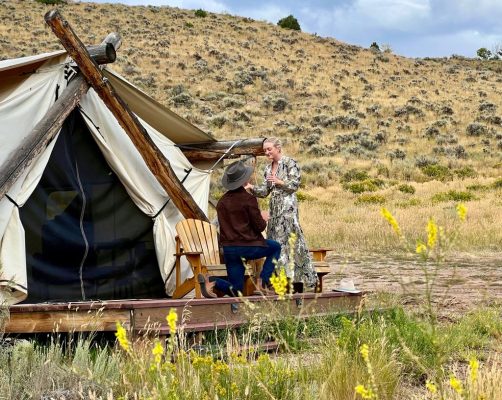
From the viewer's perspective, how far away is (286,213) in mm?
8000

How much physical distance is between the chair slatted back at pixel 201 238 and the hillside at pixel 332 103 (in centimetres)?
804

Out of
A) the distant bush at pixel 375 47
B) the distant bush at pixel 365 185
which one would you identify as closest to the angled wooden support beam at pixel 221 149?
the distant bush at pixel 365 185

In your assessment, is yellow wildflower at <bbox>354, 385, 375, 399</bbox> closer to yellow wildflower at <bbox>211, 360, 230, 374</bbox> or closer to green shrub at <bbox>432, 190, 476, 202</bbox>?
yellow wildflower at <bbox>211, 360, 230, 374</bbox>

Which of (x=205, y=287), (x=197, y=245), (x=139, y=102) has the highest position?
(x=139, y=102)

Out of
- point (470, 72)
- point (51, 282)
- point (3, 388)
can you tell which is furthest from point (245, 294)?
point (470, 72)

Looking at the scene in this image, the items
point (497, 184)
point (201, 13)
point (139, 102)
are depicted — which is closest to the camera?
point (139, 102)

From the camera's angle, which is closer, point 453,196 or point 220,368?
point 220,368

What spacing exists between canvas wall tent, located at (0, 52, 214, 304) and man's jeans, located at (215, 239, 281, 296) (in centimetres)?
101

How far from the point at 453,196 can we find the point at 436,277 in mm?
11108

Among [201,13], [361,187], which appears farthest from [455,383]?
[201,13]

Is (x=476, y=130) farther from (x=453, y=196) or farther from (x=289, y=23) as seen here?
(x=289, y=23)

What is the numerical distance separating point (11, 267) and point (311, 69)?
1763 inches

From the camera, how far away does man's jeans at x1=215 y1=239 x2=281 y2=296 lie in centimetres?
726

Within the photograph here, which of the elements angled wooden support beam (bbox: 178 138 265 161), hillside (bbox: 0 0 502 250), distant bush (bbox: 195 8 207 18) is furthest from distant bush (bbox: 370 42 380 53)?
angled wooden support beam (bbox: 178 138 265 161)
